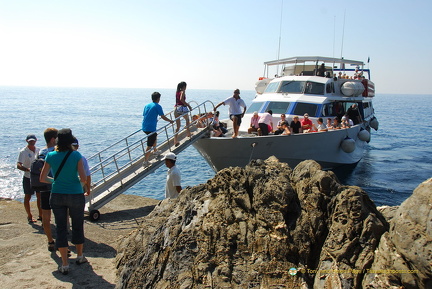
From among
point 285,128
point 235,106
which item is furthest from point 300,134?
point 235,106

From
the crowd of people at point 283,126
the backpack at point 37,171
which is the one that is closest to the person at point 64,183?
the backpack at point 37,171

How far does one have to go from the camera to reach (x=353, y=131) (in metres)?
16.8

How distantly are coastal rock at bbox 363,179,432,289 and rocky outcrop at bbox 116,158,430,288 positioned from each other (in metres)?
0.10

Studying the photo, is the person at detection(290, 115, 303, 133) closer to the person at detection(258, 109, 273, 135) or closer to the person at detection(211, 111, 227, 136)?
the person at detection(258, 109, 273, 135)

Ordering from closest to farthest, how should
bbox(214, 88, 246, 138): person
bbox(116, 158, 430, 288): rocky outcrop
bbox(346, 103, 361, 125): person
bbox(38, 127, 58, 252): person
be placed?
1. bbox(116, 158, 430, 288): rocky outcrop
2. bbox(38, 127, 58, 252): person
3. bbox(214, 88, 246, 138): person
4. bbox(346, 103, 361, 125): person

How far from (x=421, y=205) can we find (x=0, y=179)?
1942 centimetres

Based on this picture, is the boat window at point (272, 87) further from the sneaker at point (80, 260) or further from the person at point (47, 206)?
the sneaker at point (80, 260)

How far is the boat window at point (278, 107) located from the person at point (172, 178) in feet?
31.9

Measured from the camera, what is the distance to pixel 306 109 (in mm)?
15703

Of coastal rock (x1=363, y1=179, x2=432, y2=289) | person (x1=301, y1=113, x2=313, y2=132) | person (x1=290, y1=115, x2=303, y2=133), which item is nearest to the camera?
coastal rock (x1=363, y1=179, x2=432, y2=289)

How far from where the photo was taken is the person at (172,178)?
6664 millimetres

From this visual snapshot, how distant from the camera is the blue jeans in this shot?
543 centimetres

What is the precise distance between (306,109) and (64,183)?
39.3ft

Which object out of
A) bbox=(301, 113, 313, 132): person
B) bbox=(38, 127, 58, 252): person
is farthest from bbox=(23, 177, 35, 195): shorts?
bbox=(301, 113, 313, 132): person
